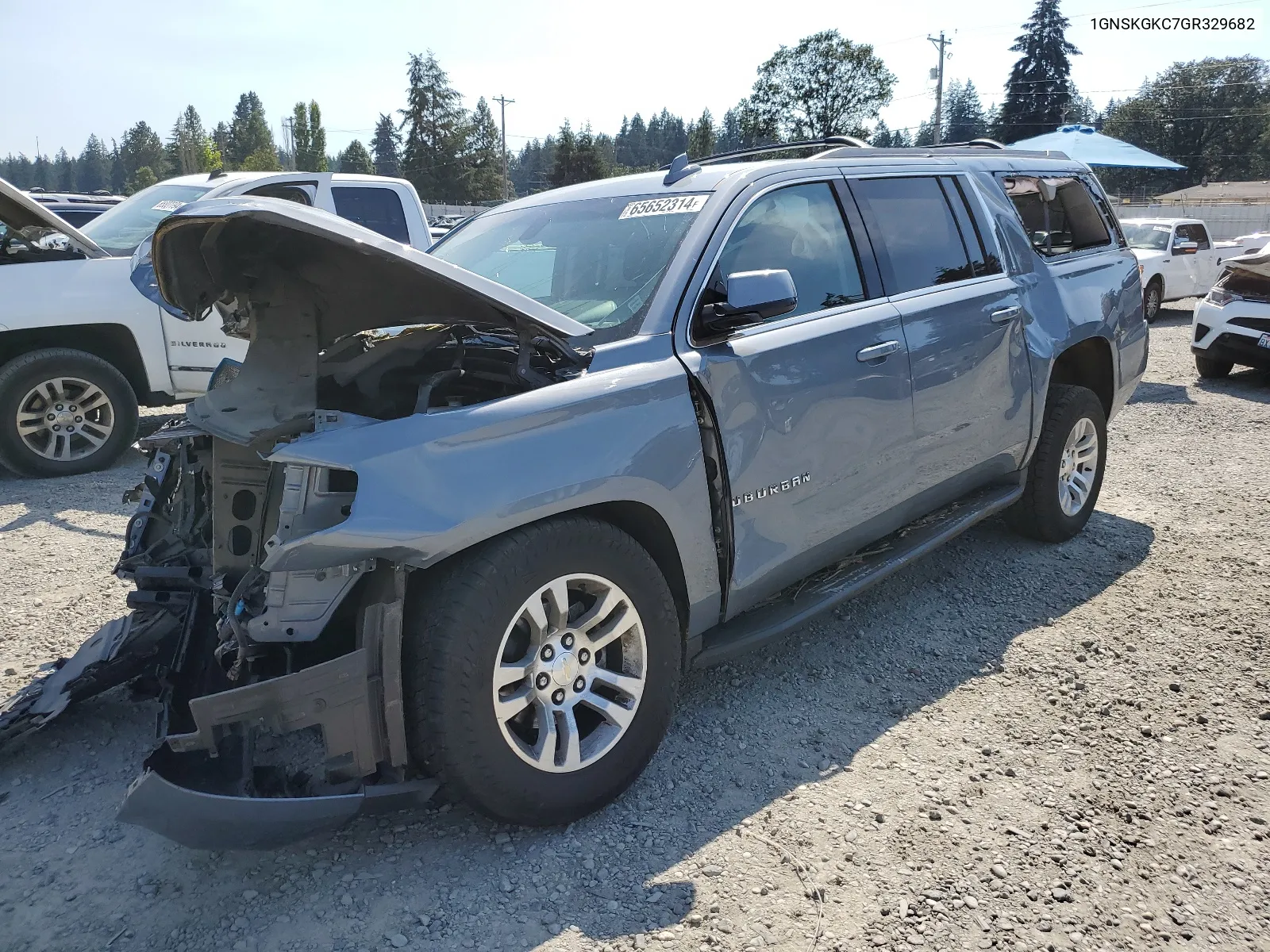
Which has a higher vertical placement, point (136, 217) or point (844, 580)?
point (136, 217)

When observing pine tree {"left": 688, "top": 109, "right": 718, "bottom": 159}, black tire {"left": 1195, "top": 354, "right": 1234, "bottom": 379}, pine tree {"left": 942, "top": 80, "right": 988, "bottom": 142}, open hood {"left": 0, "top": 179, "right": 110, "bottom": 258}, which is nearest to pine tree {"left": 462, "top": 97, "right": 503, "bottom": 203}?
pine tree {"left": 688, "top": 109, "right": 718, "bottom": 159}

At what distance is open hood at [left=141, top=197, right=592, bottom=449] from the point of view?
2564 mm

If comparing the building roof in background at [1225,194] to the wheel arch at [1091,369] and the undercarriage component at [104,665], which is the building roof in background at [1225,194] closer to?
the wheel arch at [1091,369]

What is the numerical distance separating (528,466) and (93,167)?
17170 cm

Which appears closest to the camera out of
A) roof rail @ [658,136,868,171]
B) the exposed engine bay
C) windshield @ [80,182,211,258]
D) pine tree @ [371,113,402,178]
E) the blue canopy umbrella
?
the exposed engine bay

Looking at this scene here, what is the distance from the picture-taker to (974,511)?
4.27 meters

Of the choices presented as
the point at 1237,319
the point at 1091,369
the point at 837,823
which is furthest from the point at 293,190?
the point at 1237,319

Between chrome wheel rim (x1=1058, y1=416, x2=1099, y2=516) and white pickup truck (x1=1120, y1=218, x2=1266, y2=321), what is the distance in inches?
465

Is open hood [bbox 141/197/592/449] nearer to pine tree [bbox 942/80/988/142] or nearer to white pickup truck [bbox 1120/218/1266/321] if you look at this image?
white pickup truck [bbox 1120/218/1266/321]

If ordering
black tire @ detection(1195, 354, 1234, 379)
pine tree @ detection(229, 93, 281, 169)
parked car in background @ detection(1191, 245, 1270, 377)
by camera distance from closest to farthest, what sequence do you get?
parked car in background @ detection(1191, 245, 1270, 377), black tire @ detection(1195, 354, 1234, 379), pine tree @ detection(229, 93, 281, 169)

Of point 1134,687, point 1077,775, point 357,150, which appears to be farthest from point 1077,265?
point 357,150

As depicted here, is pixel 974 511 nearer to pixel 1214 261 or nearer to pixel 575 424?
pixel 575 424

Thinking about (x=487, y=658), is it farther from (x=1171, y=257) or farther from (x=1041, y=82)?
(x=1041, y=82)

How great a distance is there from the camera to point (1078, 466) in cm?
511
